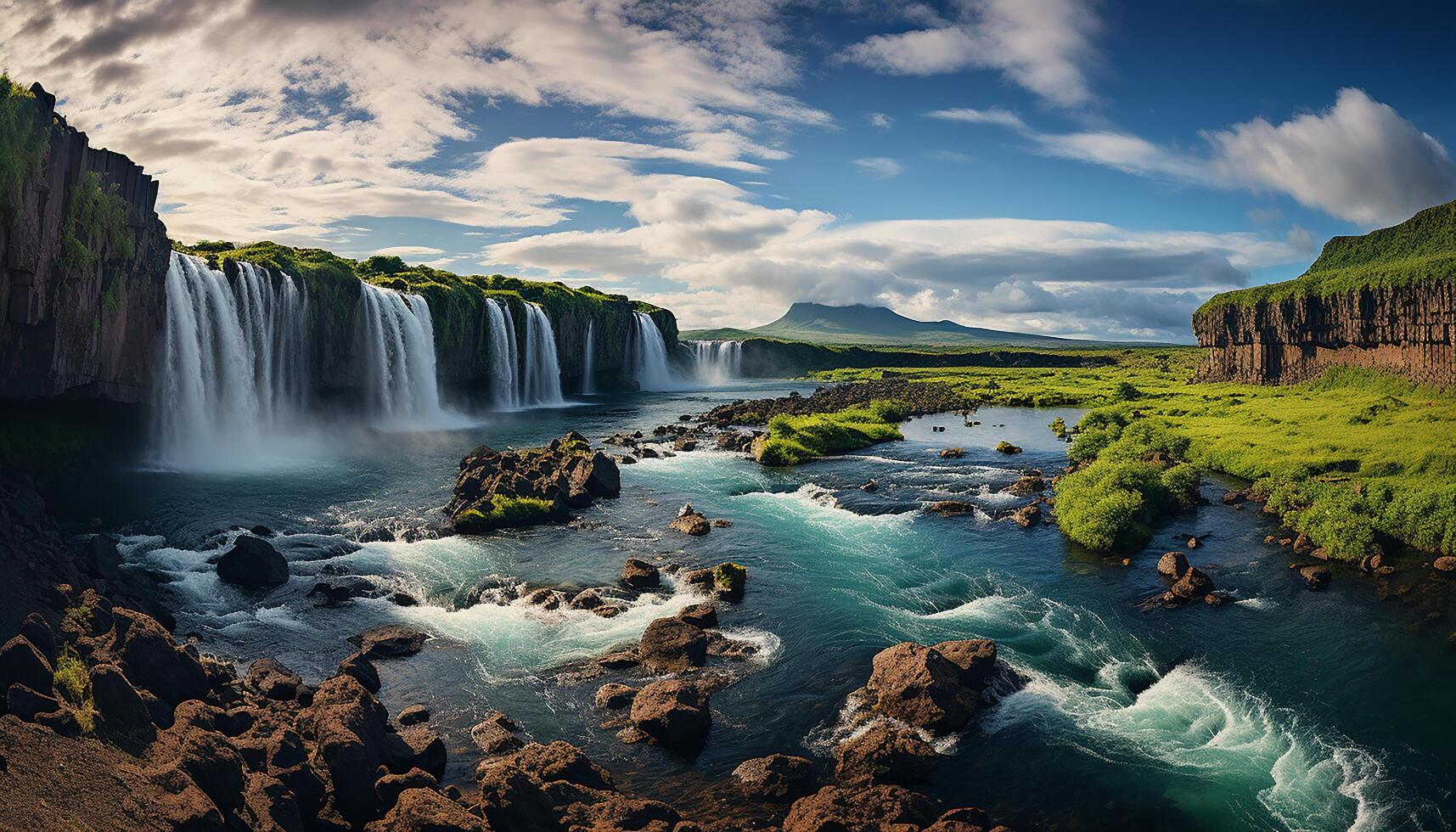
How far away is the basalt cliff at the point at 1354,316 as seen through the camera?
67312 mm

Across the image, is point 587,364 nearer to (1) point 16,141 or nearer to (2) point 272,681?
(1) point 16,141

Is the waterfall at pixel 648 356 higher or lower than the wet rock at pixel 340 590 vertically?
higher

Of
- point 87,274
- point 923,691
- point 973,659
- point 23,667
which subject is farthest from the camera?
point 87,274

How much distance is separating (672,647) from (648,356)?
112m

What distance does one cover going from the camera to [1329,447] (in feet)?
133

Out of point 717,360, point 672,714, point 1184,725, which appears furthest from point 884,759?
point 717,360

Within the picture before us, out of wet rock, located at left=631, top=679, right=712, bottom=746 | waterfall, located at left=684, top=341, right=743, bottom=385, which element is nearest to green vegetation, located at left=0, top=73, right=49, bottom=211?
wet rock, located at left=631, top=679, right=712, bottom=746

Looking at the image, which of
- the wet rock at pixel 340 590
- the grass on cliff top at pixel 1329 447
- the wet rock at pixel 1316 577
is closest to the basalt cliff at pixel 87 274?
the wet rock at pixel 340 590

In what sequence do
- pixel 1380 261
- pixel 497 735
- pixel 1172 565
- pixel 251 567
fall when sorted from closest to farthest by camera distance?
pixel 497 735, pixel 251 567, pixel 1172 565, pixel 1380 261

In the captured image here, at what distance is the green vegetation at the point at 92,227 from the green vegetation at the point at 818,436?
35.1 metres

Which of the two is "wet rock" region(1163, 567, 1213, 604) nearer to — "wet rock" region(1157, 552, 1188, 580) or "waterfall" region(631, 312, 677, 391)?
"wet rock" region(1157, 552, 1188, 580)

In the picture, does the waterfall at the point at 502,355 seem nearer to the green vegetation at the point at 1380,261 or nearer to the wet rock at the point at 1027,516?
the wet rock at the point at 1027,516

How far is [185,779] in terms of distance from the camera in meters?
11.4

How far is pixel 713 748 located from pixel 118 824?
9855 mm
